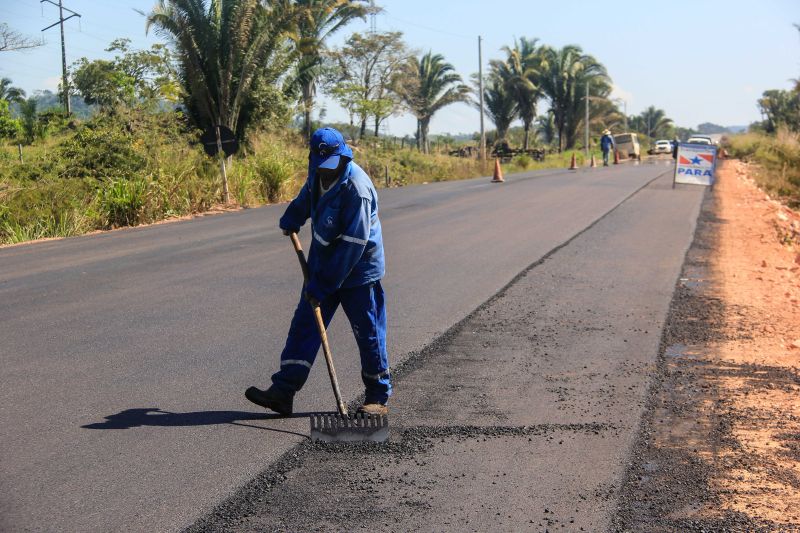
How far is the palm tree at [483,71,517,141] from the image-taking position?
212ft

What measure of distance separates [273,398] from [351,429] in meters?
0.66

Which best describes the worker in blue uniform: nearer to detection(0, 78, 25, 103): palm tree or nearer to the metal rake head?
the metal rake head

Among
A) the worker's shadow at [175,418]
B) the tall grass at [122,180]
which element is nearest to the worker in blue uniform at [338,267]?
the worker's shadow at [175,418]

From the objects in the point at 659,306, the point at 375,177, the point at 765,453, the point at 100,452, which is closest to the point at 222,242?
the point at 659,306

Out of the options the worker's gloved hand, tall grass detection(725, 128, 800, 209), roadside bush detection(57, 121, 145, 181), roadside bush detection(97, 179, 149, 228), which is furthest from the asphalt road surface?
tall grass detection(725, 128, 800, 209)

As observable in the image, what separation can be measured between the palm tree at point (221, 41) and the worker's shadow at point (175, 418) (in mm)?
20105

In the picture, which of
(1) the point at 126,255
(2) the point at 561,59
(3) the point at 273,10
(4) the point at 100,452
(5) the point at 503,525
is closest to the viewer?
(5) the point at 503,525

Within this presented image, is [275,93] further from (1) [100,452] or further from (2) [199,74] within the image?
(1) [100,452]

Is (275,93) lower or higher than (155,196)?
higher

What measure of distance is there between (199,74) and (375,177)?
A: 30.8 feet

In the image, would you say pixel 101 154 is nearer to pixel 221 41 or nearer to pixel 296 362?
pixel 221 41

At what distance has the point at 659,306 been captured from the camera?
9.20m

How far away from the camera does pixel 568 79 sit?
2643 inches

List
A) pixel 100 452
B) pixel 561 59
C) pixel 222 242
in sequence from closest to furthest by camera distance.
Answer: pixel 100 452, pixel 222 242, pixel 561 59
